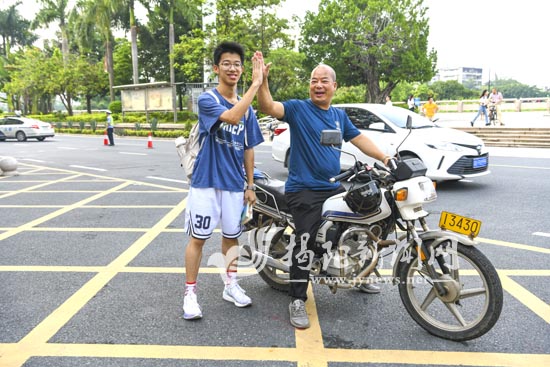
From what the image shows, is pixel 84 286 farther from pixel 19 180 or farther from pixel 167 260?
pixel 19 180

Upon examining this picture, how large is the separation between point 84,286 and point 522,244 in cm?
420

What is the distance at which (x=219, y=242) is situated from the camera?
4793mm

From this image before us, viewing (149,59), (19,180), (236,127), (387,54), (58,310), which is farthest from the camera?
(149,59)

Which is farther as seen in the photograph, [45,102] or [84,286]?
[45,102]

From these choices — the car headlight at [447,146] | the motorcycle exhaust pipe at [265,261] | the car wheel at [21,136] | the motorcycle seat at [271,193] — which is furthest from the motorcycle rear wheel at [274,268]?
the car wheel at [21,136]

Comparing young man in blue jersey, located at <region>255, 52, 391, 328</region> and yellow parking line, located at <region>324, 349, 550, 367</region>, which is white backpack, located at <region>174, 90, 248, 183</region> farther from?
yellow parking line, located at <region>324, 349, 550, 367</region>

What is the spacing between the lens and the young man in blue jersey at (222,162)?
265cm

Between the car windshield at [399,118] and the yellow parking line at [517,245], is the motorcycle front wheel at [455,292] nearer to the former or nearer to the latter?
the yellow parking line at [517,245]

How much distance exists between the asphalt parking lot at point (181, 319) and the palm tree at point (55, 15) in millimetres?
44305

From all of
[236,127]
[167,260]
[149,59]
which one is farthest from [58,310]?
[149,59]

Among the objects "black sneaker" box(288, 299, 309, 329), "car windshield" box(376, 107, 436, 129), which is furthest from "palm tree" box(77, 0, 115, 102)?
"black sneaker" box(288, 299, 309, 329)

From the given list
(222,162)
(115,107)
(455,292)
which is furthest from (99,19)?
(455,292)

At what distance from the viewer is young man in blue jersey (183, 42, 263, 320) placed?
8.70ft

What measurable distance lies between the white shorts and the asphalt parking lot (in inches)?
25.2
